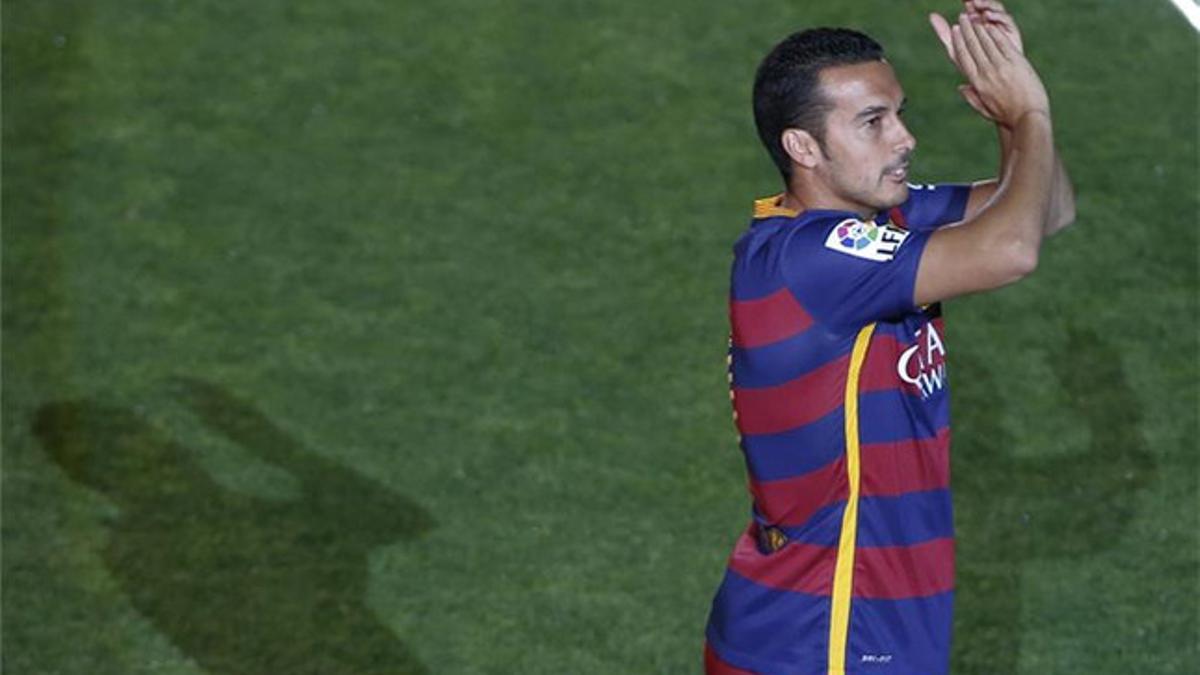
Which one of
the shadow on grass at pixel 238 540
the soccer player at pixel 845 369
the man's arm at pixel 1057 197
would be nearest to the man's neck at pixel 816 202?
the soccer player at pixel 845 369

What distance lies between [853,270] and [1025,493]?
355 centimetres

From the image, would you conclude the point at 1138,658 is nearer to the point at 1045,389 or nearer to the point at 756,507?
the point at 1045,389

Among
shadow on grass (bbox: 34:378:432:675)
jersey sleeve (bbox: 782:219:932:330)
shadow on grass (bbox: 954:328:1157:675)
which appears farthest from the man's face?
shadow on grass (bbox: 34:378:432:675)

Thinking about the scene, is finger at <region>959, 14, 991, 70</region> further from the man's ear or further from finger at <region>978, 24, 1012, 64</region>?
the man's ear

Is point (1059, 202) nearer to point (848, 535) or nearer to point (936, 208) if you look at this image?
point (936, 208)

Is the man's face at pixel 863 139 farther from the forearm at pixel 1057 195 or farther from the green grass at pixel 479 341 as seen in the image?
A: the green grass at pixel 479 341

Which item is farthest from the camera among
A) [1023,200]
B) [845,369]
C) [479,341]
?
[479,341]

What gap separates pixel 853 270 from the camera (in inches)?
212

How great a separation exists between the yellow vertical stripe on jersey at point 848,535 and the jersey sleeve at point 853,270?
95mm

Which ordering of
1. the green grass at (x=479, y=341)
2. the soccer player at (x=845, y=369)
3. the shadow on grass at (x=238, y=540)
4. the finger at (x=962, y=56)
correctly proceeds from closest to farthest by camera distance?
the soccer player at (x=845, y=369) → the finger at (x=962, y=56) → the shadow on grass at (x=238, y=540) → the green grass at (x=479, y=341)

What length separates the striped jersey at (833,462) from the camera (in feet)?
18.1

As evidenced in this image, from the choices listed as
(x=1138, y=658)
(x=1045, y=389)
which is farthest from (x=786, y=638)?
(x=1045, y=389)

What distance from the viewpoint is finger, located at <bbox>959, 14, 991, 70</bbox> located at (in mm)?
5578

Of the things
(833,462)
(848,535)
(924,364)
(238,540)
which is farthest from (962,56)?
(238,540)
